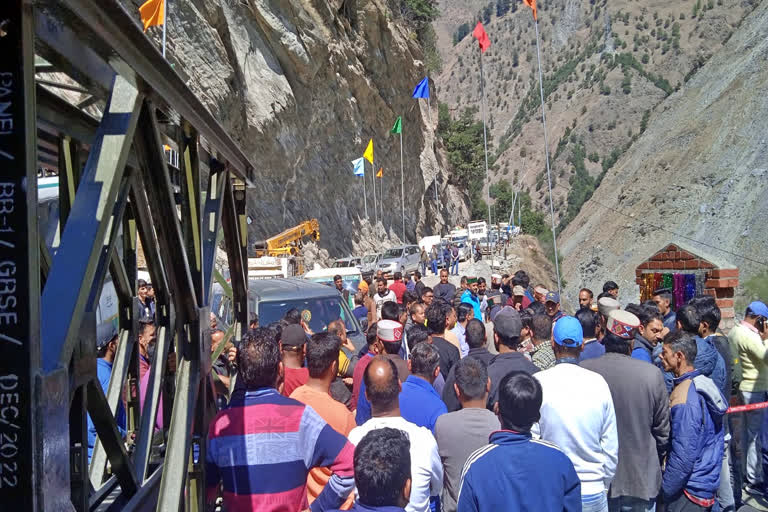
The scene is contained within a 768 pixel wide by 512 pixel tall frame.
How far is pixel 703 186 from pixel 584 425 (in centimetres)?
3241

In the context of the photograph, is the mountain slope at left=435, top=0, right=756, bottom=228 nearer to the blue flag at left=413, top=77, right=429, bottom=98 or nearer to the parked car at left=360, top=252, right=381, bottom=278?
the parked car at left=360, top=252, right=381, bottom=278

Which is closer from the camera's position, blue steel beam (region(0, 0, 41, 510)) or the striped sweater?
blue steel beam (region(0, 0, 41, 510))

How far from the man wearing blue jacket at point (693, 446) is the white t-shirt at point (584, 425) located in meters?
0.58

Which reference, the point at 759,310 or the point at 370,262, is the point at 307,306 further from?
the point at 370,262

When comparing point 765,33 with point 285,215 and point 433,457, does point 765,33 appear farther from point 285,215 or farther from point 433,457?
point 433,457

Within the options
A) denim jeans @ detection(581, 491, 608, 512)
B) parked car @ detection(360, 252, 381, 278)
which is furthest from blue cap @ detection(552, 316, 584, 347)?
parked car @ detection(360, 252, 381, 278)

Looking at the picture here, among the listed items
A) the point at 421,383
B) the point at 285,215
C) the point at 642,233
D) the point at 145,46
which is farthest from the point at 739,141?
the point at 145,46

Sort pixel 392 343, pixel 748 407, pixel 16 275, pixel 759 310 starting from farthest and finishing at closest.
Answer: pixel 759 310 → pixel 748 407 → pixel 392 343 → pixel 16 275

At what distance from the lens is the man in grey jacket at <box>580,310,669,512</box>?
14.3ft

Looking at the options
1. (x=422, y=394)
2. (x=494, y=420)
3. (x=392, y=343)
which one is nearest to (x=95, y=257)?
(x=494, y=420)

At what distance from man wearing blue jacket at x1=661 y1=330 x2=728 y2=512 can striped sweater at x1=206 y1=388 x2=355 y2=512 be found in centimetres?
245

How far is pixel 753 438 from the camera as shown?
20.5 feet

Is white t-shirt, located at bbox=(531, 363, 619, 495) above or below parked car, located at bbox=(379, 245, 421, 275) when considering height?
below

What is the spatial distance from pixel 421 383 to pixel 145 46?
2947 mm
